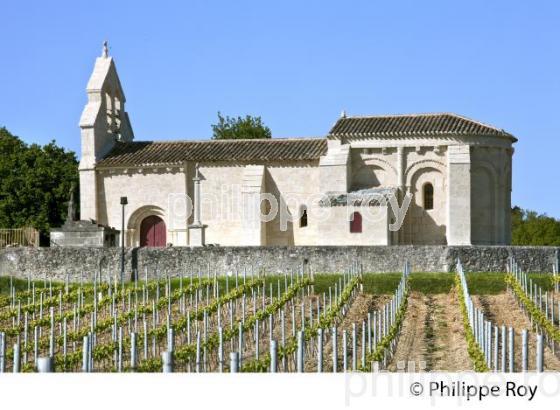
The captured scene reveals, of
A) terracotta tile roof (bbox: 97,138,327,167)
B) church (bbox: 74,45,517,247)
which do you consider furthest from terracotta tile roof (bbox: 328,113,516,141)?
terracotta tile roof (bbox: 97,138,327,167)

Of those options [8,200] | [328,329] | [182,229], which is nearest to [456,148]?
[182,229]

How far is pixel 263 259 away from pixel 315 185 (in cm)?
1004

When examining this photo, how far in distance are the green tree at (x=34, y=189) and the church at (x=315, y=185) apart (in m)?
8.68

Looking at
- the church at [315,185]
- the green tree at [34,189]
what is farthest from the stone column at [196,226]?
the green tree at [34,189]

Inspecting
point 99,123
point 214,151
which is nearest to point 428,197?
point 214,151

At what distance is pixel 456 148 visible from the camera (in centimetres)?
5144

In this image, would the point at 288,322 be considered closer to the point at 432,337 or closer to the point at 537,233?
the point at 432,337

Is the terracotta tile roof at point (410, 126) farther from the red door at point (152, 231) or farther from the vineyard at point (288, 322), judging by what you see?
the vineyard at point (288, 322)

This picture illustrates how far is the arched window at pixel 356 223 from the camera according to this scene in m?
50.5

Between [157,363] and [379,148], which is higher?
[379,148]

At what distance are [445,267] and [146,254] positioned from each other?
11314 mm

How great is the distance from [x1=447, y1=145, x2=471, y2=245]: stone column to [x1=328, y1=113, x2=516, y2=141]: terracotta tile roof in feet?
4.98

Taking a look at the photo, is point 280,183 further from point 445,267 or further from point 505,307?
point 505,307
